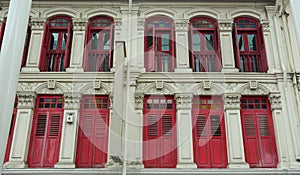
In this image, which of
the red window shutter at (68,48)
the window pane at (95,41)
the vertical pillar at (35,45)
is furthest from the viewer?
the window pane at (95,41)

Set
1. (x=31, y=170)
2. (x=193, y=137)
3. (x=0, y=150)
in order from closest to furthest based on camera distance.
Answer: (x=0, y=150) → (x=31, y=170) → (x=193, y=137)

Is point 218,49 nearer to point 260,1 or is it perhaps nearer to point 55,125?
point 260,1

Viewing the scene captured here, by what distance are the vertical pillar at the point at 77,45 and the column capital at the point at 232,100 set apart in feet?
12.4

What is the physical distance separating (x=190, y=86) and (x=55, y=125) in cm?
349

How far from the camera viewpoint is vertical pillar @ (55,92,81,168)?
8445mm

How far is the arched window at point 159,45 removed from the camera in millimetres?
9688

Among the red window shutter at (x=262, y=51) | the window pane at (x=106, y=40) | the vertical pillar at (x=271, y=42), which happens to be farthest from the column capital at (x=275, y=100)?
the window pane at (x=106, y=40)

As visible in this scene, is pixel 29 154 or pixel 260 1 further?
pixel 260 1

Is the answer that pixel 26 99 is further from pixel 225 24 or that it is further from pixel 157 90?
pixel 225 24

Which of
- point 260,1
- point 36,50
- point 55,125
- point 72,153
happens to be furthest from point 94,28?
point 260,1

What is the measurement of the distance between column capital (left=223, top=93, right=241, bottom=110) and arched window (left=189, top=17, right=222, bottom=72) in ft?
2.88

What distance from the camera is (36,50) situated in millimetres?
9734

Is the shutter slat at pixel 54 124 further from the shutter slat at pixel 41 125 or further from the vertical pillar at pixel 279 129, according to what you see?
the vertical pillar at pixel 279 129

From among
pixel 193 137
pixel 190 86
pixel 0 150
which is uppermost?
pixel 190 86
